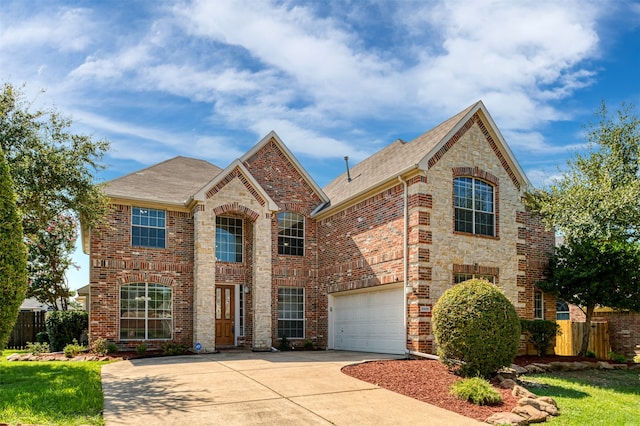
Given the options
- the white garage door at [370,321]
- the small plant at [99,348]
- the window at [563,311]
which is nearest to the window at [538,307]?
the white garage door at [370,321]

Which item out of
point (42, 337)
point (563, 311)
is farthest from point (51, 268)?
point (563, 311)

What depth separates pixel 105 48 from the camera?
11930 millimetres

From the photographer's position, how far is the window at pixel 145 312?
57.9 feet

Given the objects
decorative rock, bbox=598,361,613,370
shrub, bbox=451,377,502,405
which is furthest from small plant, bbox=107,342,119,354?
decorative rock, bbox=598,361,613,370

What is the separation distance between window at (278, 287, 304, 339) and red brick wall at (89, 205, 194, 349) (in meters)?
3.44

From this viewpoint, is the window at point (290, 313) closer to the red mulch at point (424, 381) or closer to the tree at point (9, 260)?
the red mulch at point (424, 381)

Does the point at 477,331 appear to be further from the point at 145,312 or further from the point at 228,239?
the point at 145,312

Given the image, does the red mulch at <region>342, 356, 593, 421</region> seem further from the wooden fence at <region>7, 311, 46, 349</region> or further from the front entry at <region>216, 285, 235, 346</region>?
the wooden fence at <region>7, 311, 46, 349</region>

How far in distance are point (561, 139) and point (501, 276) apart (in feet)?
20.8

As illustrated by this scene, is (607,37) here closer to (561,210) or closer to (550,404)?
(561,210)

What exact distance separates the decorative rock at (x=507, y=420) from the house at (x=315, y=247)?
6.43 m

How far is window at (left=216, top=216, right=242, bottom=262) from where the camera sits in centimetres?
1938

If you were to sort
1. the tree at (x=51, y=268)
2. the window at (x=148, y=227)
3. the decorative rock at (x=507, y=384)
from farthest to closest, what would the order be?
the tree at (x=51, y=268) < the window at (x=148, y=227) < the decorative rock at (x=507, y=384)

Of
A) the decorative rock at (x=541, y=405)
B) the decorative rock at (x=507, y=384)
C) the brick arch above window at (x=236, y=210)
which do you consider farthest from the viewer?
the brick arch above window at (x=236, y=210)
